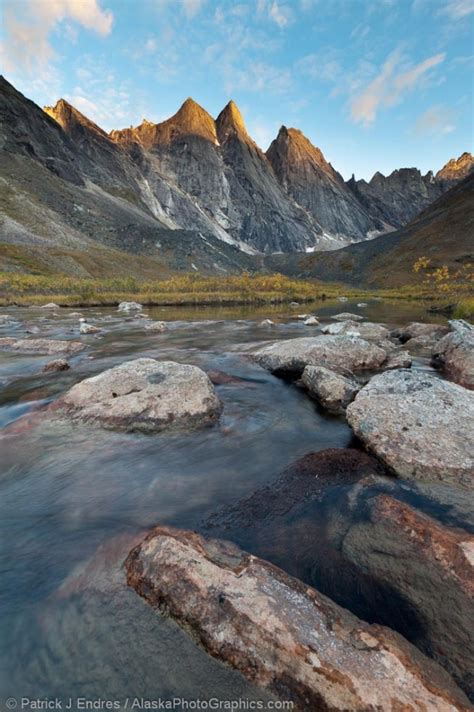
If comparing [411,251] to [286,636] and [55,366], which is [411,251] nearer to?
[55,366]

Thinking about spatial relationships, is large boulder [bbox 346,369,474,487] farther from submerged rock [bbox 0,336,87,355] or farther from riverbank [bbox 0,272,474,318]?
riverbank [bbox 0,272,474,318]

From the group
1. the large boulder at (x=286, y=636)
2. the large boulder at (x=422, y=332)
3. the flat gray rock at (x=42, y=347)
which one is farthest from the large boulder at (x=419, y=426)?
the flat gray rock at (x=42, y=347)

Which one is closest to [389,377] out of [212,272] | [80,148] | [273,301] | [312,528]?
[312,528]

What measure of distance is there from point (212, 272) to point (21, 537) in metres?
120

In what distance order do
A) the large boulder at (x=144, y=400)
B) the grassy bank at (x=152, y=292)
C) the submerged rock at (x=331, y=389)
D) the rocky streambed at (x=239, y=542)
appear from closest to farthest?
the rocky streambed at (x=239, y=542) < the large boulder at (x=144, y=400) < the submerged rock at (x=331, y=389) < the grassy bank at (x=152, y=292)

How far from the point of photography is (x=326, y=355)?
39.9 ft

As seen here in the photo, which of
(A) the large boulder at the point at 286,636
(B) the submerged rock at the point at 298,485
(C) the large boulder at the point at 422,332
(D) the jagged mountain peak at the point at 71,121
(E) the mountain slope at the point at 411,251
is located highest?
(D) the jagged mountain peak at the point at 71,121

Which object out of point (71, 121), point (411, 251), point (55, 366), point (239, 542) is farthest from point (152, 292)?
point (71, 121)

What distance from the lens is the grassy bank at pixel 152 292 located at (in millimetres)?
48125

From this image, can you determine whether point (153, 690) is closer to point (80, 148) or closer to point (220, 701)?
point (220, 701)

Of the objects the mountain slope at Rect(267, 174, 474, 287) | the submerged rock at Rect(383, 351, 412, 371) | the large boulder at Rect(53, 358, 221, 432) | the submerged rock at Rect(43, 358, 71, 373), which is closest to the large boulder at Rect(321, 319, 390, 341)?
the submerged rock at Rect(383, 351, 412, 371)

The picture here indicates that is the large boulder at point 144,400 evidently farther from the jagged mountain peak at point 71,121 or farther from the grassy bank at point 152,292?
the jagged mountain peak at point 71,121

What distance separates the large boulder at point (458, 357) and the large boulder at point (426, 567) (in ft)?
25.3

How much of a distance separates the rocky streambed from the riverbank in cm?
3984
